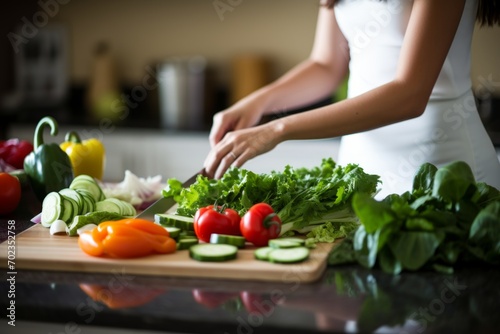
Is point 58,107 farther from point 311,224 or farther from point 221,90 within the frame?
point 311,224

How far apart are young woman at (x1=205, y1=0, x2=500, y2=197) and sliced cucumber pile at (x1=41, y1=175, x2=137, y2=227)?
0.24 meters

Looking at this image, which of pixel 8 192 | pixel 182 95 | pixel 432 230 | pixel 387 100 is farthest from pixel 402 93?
pixel 182 95

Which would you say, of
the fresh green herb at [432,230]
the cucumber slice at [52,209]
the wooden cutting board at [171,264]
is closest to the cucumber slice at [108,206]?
the cucumber slice at [52,209]

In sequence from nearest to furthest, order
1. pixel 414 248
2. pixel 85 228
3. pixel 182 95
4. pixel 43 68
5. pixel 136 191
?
pixel 414 248 < pixel 85 228 < pixel 136 191 < pixel 182 95 < pixel 43 68

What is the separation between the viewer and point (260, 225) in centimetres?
159

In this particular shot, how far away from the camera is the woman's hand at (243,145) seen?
1801mm

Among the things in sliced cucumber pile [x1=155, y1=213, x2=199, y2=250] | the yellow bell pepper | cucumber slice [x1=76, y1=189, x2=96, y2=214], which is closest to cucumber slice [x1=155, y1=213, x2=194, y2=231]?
sliced cucumber pile [x1=155, y1=213, x2=199, y2=250]

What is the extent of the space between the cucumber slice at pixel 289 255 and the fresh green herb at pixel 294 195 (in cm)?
15

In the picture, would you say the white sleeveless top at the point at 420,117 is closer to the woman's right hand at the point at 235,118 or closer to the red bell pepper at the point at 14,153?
the woman's right hand at the point at 235,118

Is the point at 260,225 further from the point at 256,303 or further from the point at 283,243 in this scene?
the point at 256,303

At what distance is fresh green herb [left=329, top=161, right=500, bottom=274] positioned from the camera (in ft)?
4.81

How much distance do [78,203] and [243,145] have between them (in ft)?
1.35

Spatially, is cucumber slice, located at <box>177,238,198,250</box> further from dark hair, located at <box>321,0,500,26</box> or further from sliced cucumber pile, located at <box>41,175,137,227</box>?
dark hair, located at <box>321,0,500,26</box>

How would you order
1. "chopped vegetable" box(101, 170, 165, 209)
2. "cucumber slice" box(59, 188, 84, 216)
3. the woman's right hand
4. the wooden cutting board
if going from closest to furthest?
1. the wooden cutting board
2. "cucumber slice" box(59, 188, 84, 216)
3. "chopped vegetable" box(101, 170, 165, 209)
4. the woman's right hand
